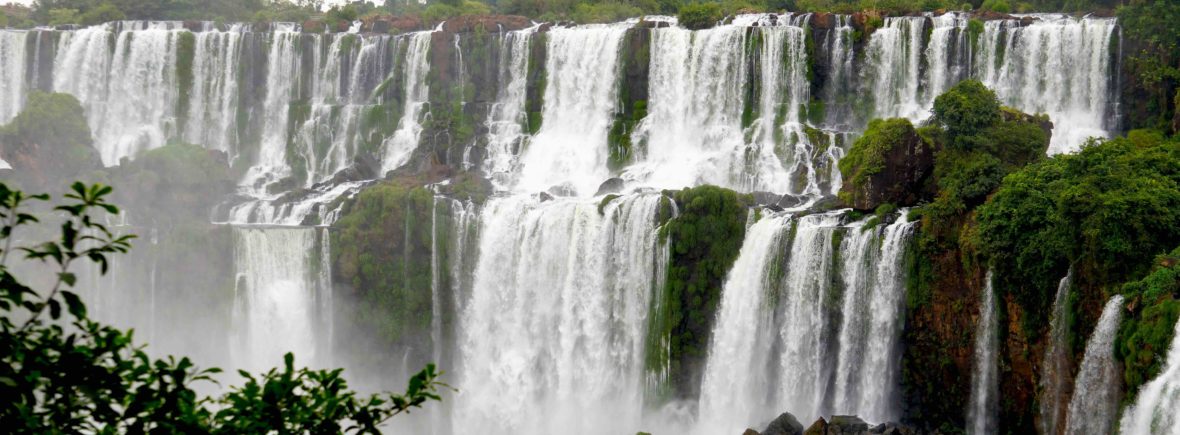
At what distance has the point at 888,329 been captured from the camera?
1037 inches

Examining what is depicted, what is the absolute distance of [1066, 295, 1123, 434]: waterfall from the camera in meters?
20.4

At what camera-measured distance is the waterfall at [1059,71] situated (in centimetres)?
3331

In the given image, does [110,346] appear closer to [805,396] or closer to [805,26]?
[805,396]

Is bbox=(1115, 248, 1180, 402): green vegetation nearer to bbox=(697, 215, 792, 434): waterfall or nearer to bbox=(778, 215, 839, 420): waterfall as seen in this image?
bbox=(778, 215, 839, 420): waterfall

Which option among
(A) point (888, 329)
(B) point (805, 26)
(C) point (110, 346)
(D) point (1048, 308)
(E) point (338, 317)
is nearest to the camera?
(C) point (110, 346)

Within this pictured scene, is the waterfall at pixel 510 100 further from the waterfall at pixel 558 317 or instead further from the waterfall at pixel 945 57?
the waterfall at pixel 945 57

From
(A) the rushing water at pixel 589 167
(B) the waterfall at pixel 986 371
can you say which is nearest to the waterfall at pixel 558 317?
(A) the rushing water at pixel 589 167

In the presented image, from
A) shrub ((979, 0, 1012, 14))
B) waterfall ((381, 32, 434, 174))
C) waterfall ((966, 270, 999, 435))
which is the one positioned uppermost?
shrub ((979, 0, 1012, 14))

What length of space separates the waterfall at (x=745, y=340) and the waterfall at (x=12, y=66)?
30.6m

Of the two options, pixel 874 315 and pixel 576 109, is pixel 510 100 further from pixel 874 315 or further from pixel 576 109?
pixel 874 315

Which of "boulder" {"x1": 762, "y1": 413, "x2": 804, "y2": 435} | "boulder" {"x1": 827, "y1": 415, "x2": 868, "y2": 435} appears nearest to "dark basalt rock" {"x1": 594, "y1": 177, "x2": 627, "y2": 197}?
"boulder" {"x1": 762, "y1": 413, "x2": 804, "y2": 435}

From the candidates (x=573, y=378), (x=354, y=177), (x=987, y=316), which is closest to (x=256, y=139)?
(x=354, y=177)

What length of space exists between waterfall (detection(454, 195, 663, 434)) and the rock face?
4918 millimetres

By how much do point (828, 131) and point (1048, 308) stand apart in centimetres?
1381
